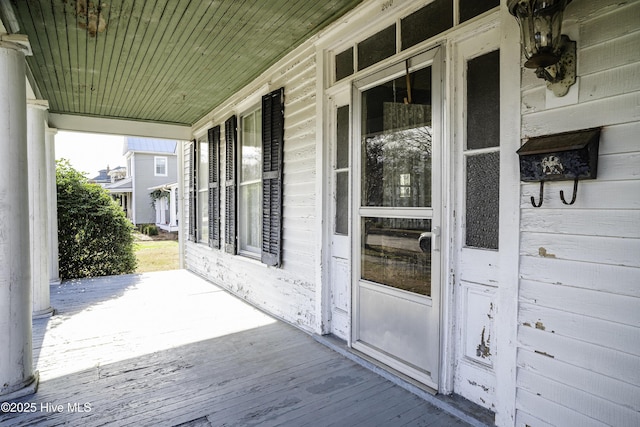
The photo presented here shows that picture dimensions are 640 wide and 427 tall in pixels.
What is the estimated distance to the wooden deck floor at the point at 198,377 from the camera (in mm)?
2059

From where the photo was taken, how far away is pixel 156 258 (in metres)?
9.95

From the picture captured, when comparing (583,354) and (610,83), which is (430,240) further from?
(610,83)

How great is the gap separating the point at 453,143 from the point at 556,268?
0.87 meters

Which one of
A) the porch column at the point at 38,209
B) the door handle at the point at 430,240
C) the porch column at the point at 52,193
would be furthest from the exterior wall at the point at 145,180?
the door handle at the point at 430,240

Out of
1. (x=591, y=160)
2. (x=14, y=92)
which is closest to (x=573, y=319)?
(x=591, y=160)

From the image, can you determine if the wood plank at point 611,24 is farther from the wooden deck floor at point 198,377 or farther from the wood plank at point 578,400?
the wooden deck floor at point 198,377

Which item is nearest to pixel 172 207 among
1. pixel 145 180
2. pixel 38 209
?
pixel 145 180

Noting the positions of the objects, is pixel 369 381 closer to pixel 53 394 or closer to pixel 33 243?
pixel 53 394

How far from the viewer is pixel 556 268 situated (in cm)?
161

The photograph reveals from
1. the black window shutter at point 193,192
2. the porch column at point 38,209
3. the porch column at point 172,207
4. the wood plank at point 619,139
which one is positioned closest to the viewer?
the wood plank at point 619,139

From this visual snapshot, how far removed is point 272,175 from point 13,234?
7.21ft

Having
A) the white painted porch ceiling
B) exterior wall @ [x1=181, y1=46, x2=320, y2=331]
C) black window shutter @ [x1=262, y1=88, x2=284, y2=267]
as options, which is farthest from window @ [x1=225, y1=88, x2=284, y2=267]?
the white painted porch ceiling

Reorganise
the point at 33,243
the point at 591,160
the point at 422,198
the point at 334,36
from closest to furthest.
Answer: the point at 591,160, the point at 422,198, the point at 334,36, the point at 33,243

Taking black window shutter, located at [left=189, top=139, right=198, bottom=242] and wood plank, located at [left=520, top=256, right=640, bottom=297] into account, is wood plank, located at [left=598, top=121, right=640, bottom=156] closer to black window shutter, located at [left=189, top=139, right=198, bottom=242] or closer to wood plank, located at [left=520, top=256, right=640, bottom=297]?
wood plank, located at [left=520, top=256, right=640, bottom=297]
